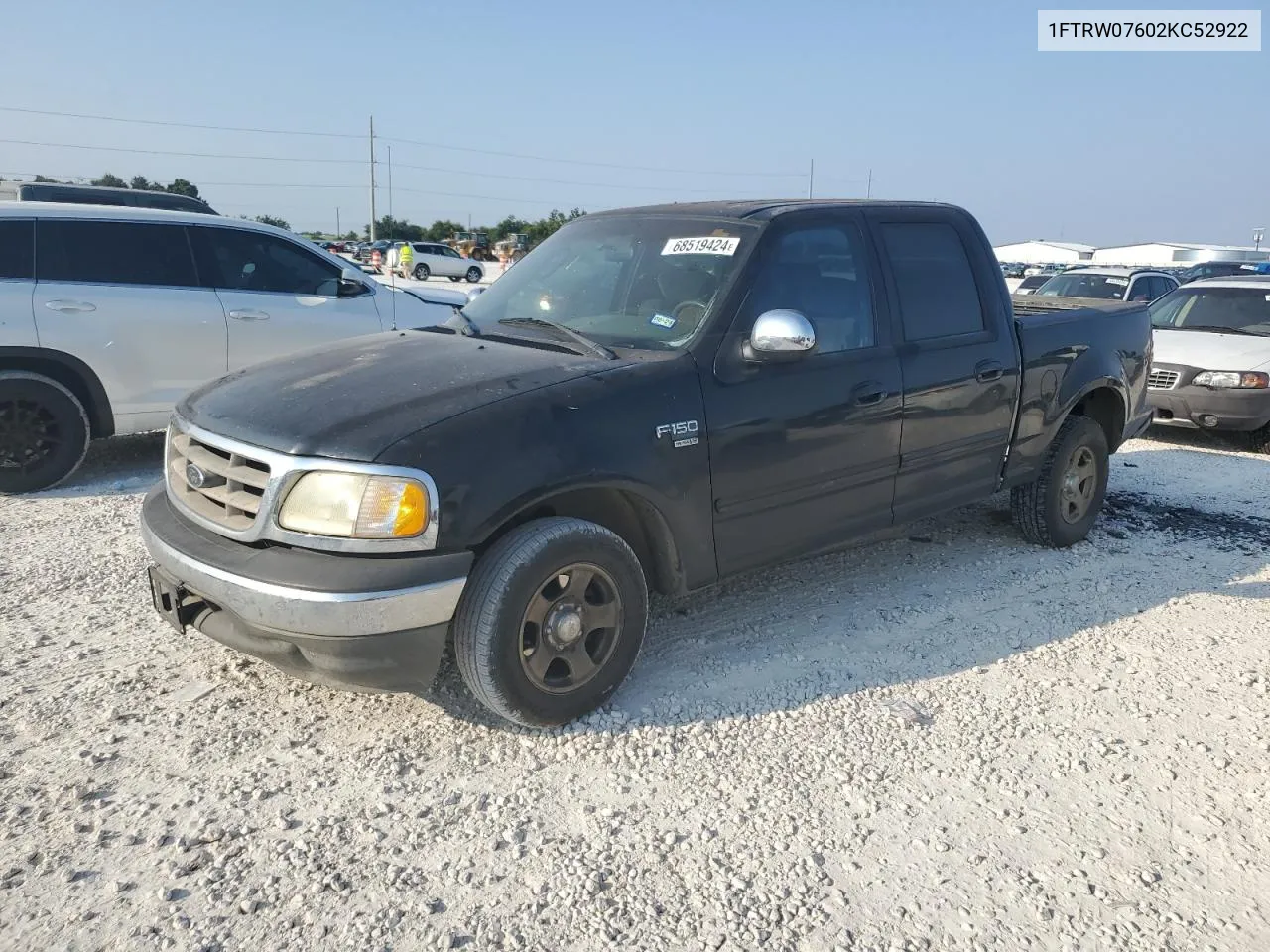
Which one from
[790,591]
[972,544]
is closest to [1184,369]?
[972,544]

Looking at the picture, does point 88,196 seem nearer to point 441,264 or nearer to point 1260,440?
point 1260,440

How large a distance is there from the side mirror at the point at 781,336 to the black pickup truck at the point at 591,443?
10 millimetres

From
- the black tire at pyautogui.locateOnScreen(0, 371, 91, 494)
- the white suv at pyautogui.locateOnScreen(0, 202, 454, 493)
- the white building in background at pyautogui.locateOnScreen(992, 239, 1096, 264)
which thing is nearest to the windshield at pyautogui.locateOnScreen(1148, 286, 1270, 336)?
the white suv at pyautogui.locateOnScreen(0, 202, 454, 493)

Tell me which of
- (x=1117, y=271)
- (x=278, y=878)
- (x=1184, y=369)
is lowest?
(x=278, y=878)

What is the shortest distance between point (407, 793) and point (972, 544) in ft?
12.4

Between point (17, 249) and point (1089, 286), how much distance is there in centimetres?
1431

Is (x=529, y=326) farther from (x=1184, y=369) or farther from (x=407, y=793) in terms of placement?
(x=1184, y=369)

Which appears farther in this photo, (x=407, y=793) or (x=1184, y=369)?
(x=1184, y=369)

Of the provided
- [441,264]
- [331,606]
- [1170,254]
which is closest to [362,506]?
[331,606]

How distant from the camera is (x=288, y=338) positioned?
7.16 m

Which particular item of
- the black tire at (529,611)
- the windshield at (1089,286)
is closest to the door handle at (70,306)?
the black tire at (529,611)

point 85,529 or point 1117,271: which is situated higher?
point 1117,271

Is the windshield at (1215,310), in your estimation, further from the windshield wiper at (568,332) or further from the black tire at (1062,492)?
the windshield wiper at (568,332)

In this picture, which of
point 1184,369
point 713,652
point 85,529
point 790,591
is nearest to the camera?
point 713,652
